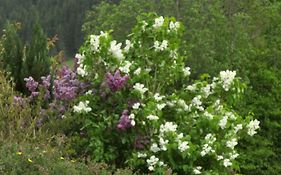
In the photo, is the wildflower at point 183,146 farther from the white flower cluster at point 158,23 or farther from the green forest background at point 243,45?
the green forest background at point 243,45

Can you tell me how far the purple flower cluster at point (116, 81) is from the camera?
611 cm

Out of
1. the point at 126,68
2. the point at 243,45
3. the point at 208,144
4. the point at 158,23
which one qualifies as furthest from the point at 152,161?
the point at 243,45

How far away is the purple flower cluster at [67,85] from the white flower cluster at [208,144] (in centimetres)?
164

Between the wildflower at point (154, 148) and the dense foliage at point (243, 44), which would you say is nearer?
the wildflower at point (154, 148)

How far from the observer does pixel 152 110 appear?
6.01m

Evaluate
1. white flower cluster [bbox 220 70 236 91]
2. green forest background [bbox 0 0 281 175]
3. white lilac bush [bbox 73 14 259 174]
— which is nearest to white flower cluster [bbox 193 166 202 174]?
white lilac bush [bbox 73 14 259 174]

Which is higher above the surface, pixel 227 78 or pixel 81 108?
pixel 227 78

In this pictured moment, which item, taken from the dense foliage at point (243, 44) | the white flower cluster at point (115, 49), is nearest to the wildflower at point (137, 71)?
the white flower cluster at point (115, 49)

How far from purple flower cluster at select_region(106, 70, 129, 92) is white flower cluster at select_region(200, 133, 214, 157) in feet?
3.69

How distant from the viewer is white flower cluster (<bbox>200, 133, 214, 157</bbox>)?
20.0 ft

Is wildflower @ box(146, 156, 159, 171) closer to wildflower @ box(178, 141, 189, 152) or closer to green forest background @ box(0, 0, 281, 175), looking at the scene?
wildflower @ box(178, 141, 189, 152)

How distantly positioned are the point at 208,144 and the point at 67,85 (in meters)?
1.92

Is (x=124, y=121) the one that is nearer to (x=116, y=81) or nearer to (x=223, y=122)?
(x=116, y=81)

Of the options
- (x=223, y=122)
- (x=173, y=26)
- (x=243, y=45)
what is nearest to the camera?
(x=223, y=122)
